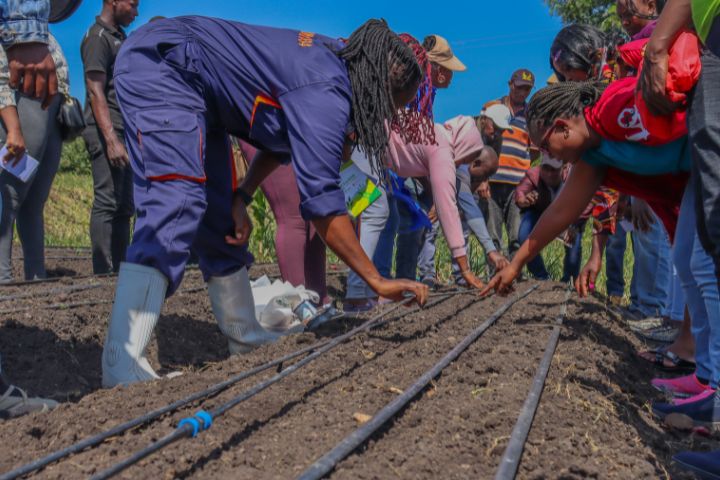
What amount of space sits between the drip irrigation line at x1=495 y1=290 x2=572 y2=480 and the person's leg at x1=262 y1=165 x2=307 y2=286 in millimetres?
1594

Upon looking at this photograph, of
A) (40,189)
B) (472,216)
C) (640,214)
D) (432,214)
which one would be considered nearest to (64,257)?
(40,189)

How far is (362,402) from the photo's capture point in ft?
8.20

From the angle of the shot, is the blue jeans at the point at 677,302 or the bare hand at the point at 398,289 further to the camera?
the blue jeans at the point at 677,302

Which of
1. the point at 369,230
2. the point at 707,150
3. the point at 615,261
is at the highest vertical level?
the point at 707,150

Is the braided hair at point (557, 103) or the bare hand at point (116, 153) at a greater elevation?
the braided hair at point (557, 103)

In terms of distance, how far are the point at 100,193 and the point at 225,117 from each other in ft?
8.64

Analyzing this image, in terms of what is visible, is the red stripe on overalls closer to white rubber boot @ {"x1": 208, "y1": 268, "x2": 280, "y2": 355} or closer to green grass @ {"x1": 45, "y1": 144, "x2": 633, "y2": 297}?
white rubber boot @ {"x1": 208, "y1": 268, "x2": 280, "y2": 355}

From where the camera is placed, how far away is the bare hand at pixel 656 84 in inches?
93.0

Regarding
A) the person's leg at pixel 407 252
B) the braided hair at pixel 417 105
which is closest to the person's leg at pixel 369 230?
the braided hair at pixel 417 105

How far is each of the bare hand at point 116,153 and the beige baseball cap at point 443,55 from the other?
223 centimetres

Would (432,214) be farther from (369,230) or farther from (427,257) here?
(369,230)

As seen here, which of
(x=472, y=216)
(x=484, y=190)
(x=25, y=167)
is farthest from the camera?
(x=484, y=190)

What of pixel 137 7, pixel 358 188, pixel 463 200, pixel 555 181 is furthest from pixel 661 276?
pixel 137 7

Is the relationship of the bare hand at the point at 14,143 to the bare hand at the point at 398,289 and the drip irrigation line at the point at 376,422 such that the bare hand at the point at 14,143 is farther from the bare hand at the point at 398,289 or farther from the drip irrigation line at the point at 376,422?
the drip irrigation line at the point at 376,422
